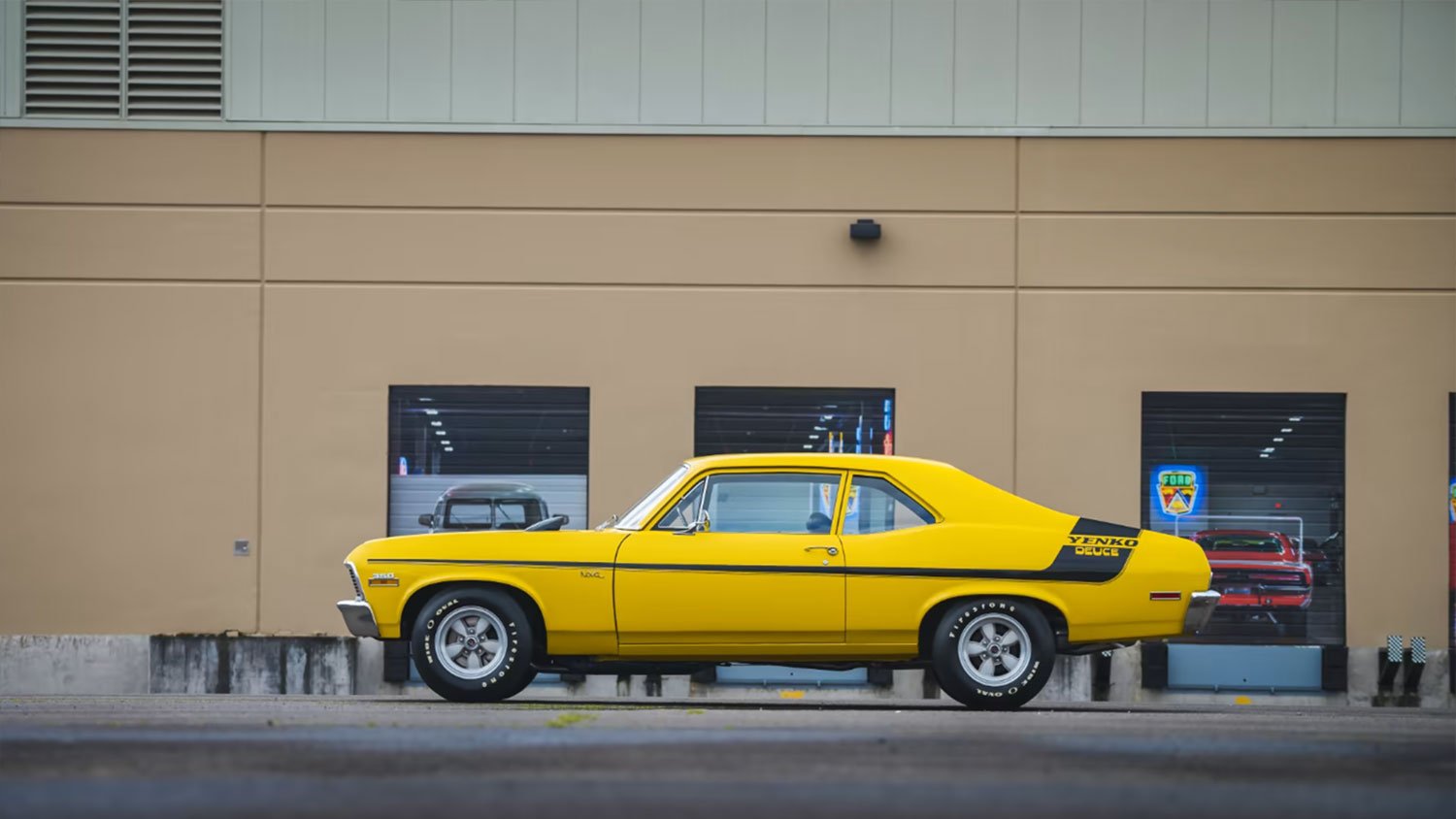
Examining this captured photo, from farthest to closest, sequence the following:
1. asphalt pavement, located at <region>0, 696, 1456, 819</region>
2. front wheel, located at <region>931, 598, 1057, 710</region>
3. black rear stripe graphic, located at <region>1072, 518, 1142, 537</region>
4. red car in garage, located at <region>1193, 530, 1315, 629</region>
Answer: red car in garage, located at <region>1193, 530, 1315, 629</region> → black rear stripe graphic, located at <region>1072, 518, 1142, 537</region> → front wheel, located at <region>931, 598, 1057, 710</region> → asphalt pavement, located at <region>0, 696, 1456, 819</region>

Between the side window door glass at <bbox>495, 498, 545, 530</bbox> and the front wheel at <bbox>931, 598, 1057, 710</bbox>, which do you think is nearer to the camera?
the front wheel at <bbox>931, 598, 1057, 710</bbox>

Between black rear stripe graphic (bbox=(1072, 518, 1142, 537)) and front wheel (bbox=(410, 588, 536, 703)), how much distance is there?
3170mm

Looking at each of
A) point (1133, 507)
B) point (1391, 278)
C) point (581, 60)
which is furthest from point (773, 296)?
point (1391, 278)

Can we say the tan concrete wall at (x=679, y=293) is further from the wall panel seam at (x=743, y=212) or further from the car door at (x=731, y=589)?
the car door at (x=731, y=589)

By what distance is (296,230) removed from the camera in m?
15.8

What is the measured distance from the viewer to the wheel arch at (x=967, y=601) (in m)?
10.3

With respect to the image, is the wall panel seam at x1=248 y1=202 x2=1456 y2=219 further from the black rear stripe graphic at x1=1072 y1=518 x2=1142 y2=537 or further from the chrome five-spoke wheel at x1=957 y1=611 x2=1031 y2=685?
the chrome five-spoke wheel at x1=957 y1=611 x2=1031 y2=685

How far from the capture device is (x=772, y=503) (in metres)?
10.5

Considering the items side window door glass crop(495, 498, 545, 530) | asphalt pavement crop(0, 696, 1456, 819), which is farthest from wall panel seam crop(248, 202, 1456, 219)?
asphalt pavement crop(0, 696, 1456, 819)

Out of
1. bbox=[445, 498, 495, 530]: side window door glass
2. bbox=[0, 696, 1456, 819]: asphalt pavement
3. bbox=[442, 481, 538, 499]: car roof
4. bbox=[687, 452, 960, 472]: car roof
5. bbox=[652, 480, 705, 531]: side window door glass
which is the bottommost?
bbox=[0, 696, 1456, 819]: asphalt pavement

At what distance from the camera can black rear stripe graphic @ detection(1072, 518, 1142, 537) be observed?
10.4 meters

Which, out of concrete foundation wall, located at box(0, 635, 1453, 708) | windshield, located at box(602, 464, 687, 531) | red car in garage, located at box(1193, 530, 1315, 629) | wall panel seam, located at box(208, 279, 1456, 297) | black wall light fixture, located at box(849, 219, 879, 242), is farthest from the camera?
wall panel seam, located at box(208, 279, 1456, 297)

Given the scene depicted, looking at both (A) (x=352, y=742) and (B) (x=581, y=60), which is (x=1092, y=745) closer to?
(A) (x=352, y=742)

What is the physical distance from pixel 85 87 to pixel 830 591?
9135 mm
